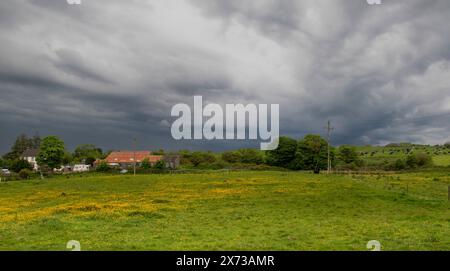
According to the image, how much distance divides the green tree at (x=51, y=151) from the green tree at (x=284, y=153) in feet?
250

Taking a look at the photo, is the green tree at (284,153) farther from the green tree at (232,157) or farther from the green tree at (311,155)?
the green tree at (232,157)

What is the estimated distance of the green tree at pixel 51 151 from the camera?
376 ft

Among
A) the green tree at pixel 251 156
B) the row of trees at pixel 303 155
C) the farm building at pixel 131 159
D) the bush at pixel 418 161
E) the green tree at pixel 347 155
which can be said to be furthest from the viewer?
the green tree at pixel 251 156

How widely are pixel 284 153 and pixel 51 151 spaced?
82061mm

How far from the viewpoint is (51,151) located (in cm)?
11469

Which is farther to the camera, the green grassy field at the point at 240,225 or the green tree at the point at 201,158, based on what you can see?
the green tree at the point at 201,158

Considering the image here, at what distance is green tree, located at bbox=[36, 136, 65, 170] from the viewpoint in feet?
376

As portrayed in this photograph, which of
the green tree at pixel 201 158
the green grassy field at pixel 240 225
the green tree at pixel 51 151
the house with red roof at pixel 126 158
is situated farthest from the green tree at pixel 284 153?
the green grassy field at pixel 240 225

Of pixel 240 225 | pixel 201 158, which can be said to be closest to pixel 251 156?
pixel 201 158

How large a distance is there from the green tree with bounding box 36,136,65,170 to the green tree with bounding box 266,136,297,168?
76201mm

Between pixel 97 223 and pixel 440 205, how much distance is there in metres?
26.6

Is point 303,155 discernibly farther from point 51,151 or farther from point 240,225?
point 240,225
